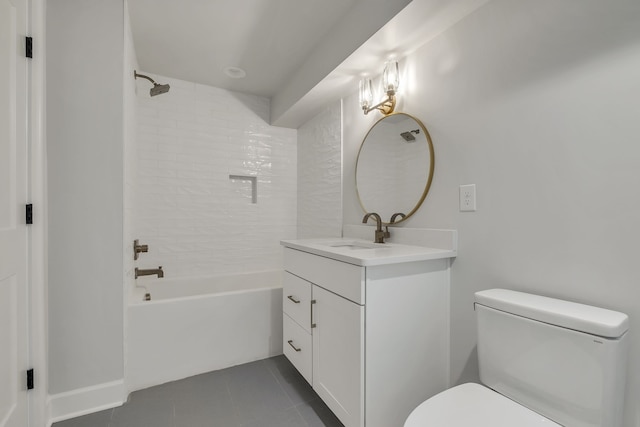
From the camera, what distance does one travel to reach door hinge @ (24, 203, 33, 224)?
1.27 meters

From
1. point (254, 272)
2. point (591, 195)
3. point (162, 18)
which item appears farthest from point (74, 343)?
point (591, 195)

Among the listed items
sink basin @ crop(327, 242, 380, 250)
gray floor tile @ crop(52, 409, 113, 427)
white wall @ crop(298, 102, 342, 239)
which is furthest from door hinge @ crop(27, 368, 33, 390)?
white wall @ crop(298, 102, 342, 239)

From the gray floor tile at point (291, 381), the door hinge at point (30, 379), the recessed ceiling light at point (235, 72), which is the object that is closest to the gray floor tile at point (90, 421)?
the door hinge at point (30, 379)

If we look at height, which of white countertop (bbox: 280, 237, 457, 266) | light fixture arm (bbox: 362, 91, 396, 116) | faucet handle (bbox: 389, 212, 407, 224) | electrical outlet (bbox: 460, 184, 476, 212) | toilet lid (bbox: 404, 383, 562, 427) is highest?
light fixture arm (bbox: 362, 91, 396, 116)

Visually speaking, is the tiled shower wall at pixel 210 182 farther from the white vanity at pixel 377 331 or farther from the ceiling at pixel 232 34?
the white vanity at pixel 377 331

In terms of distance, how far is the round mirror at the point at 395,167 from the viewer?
160cm

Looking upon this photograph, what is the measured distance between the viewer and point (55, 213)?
1.50 m

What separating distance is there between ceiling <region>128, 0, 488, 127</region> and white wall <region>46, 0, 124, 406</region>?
0.35 meters

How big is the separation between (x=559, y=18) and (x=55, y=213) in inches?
94.9

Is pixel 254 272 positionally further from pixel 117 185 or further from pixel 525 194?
pixel 525 194

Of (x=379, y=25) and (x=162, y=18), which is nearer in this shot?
(x=379, y=25)

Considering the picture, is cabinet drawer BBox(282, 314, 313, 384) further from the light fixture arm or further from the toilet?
the light fixture arm

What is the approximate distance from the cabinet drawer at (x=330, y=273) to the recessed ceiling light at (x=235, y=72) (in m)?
1.61

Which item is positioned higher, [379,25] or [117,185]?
[379,25]
